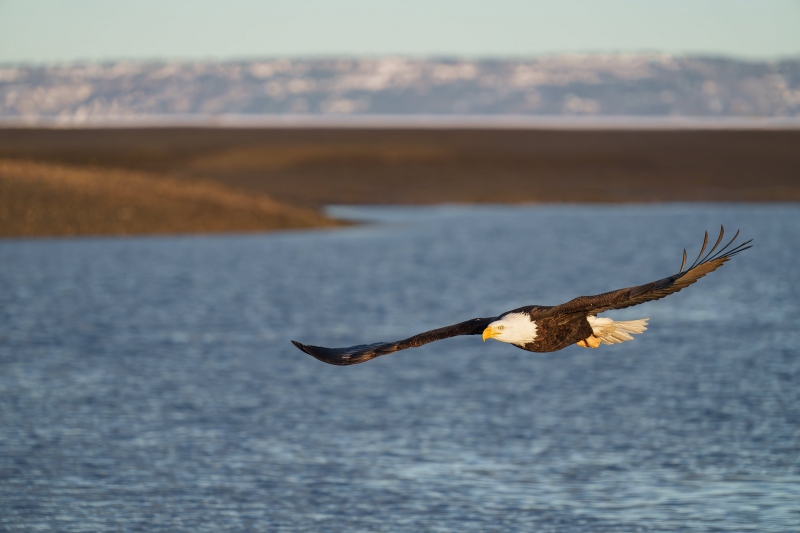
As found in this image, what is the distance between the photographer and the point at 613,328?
37.9 ft

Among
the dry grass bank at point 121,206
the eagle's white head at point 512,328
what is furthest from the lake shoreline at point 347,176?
the eagle's white head at point 512,328

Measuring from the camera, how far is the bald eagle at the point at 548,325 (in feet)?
33.1

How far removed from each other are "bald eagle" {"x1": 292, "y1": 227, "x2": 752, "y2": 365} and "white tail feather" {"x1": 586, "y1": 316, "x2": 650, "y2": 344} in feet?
0.04

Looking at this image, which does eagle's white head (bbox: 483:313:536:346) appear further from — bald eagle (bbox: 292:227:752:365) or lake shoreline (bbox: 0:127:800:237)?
lake shoreline (bbox: 0:127:800:237)

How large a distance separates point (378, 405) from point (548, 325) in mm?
8250

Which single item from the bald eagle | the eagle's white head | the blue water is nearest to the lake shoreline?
the blue water

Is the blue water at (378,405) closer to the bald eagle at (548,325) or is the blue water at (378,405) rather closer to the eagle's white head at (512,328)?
the bald eagle at (548,325)

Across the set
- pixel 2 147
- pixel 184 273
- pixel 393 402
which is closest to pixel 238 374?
pixel 393 402

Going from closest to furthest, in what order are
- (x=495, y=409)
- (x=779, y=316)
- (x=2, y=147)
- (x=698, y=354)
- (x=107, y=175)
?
(x=495, y=409)
(x=698, y=354)
(x=779, y=316)
(x=107, y=175)
(x=2, y=147)

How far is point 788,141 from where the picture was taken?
90562mm

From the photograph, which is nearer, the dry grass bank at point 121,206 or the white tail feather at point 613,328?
the white tail feather at point 613,328

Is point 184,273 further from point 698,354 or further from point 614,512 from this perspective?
point 614,512

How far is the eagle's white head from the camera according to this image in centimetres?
1069

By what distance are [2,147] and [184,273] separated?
58.7 metres
